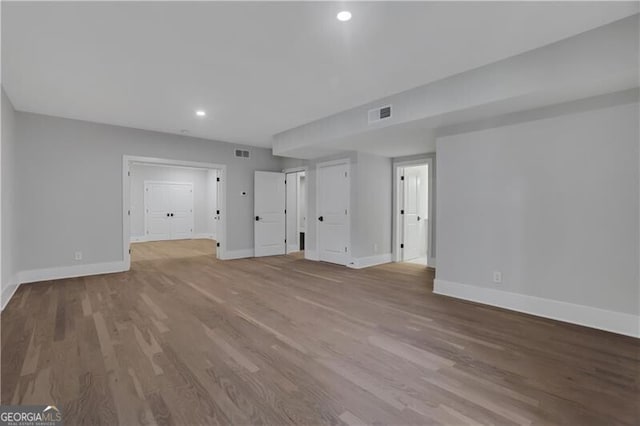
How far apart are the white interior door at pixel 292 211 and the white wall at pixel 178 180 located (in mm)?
4684

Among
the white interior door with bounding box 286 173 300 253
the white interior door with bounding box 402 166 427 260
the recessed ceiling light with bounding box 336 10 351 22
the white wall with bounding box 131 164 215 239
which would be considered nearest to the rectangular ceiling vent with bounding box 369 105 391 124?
the recessed ceiling light with bounding box 336 10 351 22

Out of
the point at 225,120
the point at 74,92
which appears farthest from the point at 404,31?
the point at 74,92

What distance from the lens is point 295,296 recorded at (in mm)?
4012

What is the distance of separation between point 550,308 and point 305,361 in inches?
110

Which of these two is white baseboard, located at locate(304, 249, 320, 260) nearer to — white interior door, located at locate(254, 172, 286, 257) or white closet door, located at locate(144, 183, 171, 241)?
white interior door, located at locate(254, 172, 286, 257)

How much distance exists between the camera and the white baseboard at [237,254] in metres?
6.80

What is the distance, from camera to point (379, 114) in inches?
158

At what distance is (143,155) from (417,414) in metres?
6.10

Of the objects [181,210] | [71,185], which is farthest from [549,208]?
[181,210]

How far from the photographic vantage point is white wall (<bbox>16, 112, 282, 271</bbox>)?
4664 millimetres

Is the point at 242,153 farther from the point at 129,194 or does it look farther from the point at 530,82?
the point at 530,82

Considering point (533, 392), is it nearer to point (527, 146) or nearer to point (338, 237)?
point (527, 146)

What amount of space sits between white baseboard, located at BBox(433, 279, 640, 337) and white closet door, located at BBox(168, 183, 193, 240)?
9505mm

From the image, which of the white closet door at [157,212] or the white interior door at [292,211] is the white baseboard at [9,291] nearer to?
the white interior door at [292,211]
